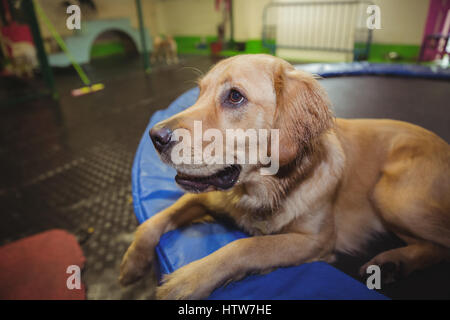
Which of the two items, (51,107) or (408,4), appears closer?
(51,107)

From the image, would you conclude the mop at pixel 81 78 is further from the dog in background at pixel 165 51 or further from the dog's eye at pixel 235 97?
the dog's eye at pixel 235 97

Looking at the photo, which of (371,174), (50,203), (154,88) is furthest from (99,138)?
(371,174)

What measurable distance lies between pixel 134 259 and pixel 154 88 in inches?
216

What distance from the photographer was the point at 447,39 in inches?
230

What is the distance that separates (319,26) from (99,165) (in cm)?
777

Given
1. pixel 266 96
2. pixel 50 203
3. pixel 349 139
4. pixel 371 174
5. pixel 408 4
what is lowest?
pixel 50 203

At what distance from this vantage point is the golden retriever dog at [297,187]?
1129 mm

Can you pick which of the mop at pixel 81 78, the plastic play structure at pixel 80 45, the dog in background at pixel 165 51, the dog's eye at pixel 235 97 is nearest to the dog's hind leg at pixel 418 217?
the dog's eye at pixel 235 97

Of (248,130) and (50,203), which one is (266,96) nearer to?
(248,130)

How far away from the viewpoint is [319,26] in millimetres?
8148

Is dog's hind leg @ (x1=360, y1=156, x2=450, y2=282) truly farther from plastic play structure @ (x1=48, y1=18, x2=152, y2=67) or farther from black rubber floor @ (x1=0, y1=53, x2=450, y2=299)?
plastic play structure @ (x1=48, y1=18, x2=152, y2=67)

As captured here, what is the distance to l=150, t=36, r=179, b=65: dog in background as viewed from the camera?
30.2 feet

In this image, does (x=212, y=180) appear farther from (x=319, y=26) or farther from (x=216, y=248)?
(x=319, y=26)

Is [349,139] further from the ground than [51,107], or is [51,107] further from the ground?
[349,139]
